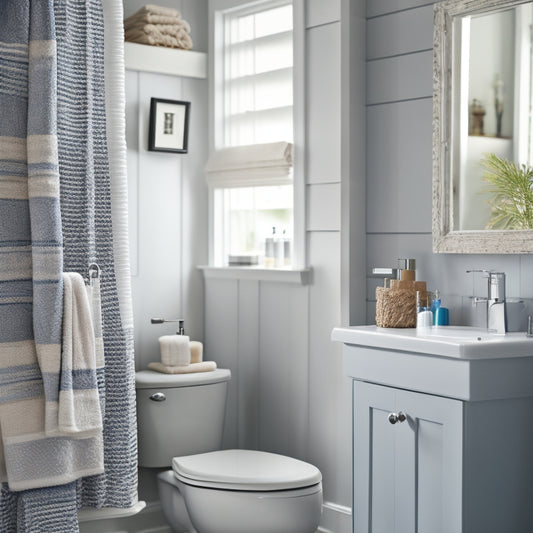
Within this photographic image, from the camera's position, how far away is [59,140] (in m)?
2.65

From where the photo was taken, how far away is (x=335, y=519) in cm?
288

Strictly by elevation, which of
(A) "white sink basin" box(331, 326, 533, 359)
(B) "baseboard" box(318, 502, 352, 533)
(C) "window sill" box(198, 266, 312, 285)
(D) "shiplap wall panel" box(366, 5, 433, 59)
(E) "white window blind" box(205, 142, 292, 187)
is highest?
(D) "shiplap wall panel" box(366, 5, 433, 59)

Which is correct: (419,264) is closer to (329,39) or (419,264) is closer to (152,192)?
(329,39)

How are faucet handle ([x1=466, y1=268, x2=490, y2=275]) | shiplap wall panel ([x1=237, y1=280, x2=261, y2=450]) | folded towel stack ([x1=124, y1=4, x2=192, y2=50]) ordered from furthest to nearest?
shiplap wall panel ([x1=237, y1=280, x2=261, y2=450]) → folded towel stack ([x1=124, y1=4, x2=192, y2=50]) → faucet handle ([x1=466, y1=268, x2=490, y2=275])

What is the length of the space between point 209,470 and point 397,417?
66 cm

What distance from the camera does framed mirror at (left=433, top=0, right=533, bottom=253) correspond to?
235 centimetres

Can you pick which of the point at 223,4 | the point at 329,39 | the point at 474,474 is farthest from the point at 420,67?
the point at 474,474

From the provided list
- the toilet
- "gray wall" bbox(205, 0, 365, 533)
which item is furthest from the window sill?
the toilet

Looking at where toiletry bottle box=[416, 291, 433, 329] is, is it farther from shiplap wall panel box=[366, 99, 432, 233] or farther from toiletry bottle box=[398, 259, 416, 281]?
shiplap wall panel box=[366, 99, 432, 233]

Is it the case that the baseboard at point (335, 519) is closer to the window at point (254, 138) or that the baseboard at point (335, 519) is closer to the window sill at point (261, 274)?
the window sill at point (261, 274)

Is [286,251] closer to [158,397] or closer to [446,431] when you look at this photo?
[158,397]

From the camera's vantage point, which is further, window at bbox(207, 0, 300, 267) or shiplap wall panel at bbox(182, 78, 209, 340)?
shiplap wall panel at bbox(182, 78, 209, 340)

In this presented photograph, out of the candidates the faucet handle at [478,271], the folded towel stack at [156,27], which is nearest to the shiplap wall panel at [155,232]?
the folded towel stack at [156,27]

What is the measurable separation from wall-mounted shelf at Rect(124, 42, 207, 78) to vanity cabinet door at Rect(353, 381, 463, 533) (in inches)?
53.7
